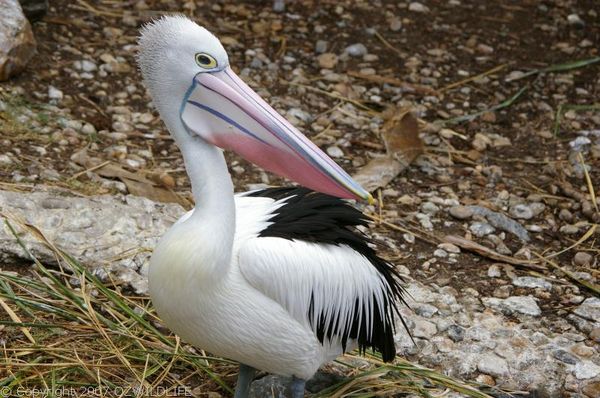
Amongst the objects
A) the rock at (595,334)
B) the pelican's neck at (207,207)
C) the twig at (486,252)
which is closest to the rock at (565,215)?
the twig at (486,252)

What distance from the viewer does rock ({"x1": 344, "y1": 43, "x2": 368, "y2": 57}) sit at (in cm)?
601

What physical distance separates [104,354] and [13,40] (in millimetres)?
2276

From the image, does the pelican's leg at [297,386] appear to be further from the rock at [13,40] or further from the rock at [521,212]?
the rock at [13,40]

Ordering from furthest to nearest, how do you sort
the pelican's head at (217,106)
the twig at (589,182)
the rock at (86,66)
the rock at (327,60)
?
the rock at (327,60) → the rock at (86,66) → the twig at (589,182) → the pelican's head at (217,106)

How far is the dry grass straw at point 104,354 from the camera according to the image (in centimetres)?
332

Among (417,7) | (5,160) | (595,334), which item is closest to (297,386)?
(595,334)

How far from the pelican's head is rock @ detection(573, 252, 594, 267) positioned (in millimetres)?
1974

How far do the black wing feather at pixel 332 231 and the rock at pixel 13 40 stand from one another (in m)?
2.25

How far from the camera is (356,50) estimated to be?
19.7 ft

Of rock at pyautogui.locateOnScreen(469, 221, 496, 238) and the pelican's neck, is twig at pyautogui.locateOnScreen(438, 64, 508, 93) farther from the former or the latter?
the pelican's neck

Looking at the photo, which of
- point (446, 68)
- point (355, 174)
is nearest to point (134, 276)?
point (355, 174)

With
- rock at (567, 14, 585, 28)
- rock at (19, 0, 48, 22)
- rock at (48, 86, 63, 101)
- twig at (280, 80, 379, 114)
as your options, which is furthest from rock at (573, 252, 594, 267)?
rock at (19, 0, 48, 22)

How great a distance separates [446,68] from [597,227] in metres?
1.76

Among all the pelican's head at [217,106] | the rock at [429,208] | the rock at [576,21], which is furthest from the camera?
the rock at [576,21]
